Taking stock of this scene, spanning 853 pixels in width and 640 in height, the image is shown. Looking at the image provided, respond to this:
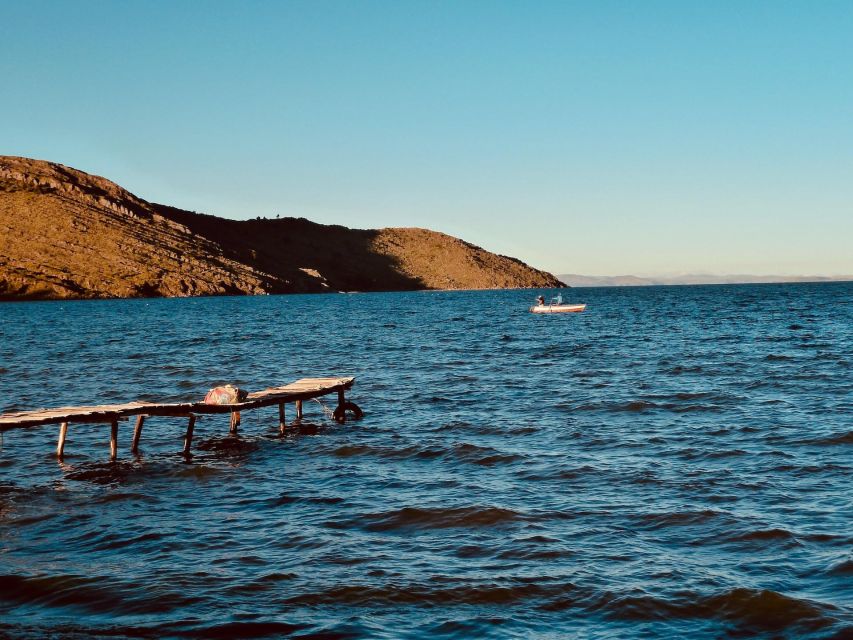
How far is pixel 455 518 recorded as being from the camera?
498 inches

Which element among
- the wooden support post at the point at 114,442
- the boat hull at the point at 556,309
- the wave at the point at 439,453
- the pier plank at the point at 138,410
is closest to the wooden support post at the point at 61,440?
the pier plank at the point at 138,410

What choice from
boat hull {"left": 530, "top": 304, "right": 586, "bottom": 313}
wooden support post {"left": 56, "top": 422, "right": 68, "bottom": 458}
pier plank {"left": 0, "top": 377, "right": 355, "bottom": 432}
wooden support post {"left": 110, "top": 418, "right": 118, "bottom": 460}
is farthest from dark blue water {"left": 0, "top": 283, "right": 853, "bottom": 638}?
boat hull {"left": 530, "top": 304, "right": 586, "bottom": 313}

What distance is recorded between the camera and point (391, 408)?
82.7 ft

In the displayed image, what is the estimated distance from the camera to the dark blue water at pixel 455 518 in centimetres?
898

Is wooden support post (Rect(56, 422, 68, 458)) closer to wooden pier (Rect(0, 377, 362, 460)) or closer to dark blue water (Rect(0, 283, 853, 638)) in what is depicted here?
wooden pier (Rect(0, 377, 362, 460))

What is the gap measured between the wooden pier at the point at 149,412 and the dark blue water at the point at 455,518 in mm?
604

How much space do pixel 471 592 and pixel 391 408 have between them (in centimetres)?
1578

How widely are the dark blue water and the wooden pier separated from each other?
60 cm

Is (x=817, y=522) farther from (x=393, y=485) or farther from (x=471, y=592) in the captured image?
(x=393, y=485)

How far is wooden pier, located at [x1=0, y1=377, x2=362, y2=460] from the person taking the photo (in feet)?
54.5

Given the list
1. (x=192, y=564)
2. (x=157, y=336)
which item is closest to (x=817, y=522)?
(x=192, y=564)

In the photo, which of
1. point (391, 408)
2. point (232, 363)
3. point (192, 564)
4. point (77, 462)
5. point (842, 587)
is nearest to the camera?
point (842, 587)

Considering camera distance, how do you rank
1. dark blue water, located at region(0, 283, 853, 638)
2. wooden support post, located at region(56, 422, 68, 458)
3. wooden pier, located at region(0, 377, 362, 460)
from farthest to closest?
1. wooden support post, located at region(56, 422, 68, 458)
2. wooden pier, located at region(0, 377, 362, 460)
3. dark blue water, located at region(0, 283, 853, 638)

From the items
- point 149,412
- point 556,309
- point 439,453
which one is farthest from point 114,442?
point 556,309
